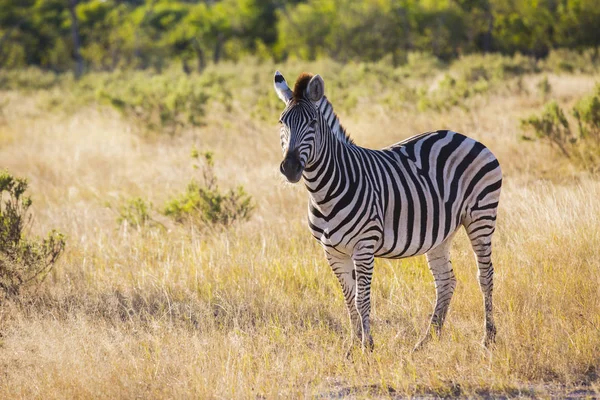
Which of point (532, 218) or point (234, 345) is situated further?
point (532, 218)

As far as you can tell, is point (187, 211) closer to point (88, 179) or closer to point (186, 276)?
point (186, 276)

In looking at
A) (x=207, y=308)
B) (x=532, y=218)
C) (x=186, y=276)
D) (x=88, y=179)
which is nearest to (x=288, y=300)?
(x=207, y=308)

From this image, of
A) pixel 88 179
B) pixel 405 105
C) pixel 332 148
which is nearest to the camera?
pixel 332 148

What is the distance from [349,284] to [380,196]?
654 millimetres

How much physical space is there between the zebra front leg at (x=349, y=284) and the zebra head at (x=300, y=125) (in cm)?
80

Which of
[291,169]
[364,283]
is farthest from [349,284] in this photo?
[291,169]

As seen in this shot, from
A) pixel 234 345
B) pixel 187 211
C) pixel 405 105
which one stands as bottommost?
pixel 234 345

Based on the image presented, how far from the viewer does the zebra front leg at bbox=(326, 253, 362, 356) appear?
4676 mm

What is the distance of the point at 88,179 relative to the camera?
11.2 m

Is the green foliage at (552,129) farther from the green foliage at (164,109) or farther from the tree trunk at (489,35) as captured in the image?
the tree trunk at (489,35)

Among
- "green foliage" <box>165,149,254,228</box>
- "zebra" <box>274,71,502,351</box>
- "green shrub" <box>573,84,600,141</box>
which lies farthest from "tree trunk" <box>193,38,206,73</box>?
"zebra" <box>274,71,502,351</box>

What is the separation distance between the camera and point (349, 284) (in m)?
4.74

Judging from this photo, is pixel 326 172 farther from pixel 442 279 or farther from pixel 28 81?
pixel 28 81

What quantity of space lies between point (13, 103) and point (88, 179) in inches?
529
